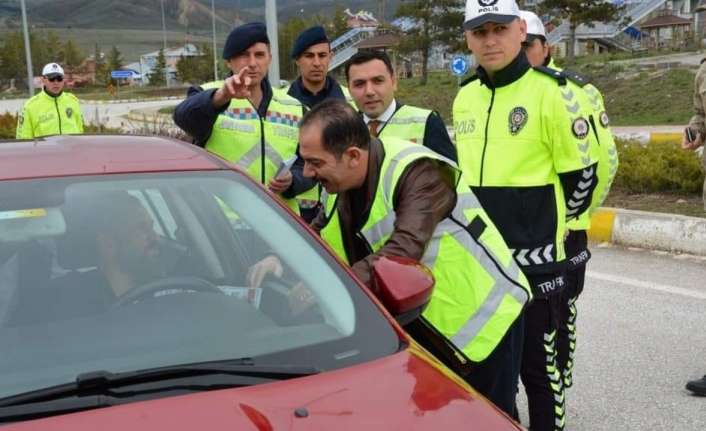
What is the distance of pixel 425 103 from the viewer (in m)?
25.4

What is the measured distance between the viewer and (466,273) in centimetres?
268

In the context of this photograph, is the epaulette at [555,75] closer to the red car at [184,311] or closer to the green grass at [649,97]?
the red car at [184,311]

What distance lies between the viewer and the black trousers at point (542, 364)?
324 cm

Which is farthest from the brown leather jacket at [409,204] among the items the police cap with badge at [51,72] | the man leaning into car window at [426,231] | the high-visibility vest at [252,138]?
the police cap with badge at [51,72]

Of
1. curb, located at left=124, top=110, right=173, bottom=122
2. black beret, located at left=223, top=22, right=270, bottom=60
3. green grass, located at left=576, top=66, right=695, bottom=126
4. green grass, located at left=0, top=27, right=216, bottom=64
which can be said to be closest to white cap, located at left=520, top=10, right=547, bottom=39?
black beret, located at left=223, top=22, right=270, bottom=60

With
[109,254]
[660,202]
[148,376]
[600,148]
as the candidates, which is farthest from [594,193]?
[660,202]

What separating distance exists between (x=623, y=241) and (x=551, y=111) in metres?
4.59

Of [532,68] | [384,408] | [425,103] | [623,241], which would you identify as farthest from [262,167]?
[425,103]

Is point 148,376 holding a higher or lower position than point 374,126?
lower

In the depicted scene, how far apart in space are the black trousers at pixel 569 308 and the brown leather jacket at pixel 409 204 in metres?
1.18

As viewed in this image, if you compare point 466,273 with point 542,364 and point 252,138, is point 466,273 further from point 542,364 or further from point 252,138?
point 252,138

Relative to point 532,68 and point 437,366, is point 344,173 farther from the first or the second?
point 532,68

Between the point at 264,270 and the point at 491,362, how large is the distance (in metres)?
0.86

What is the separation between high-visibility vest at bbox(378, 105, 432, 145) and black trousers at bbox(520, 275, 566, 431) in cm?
89
